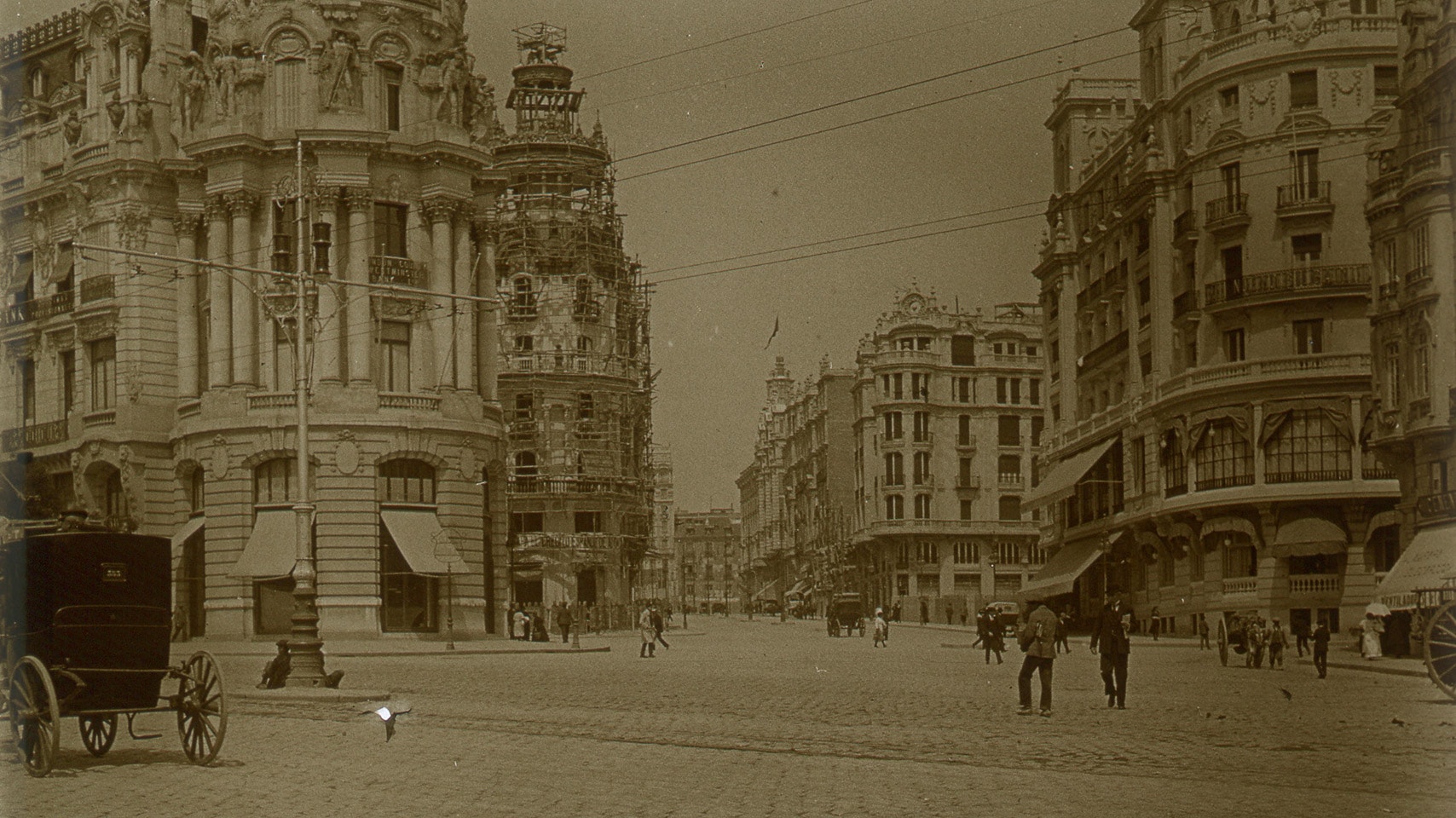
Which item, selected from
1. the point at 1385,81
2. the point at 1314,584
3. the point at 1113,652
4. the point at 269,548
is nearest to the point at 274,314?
the point at 269,548

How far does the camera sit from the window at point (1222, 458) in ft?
176

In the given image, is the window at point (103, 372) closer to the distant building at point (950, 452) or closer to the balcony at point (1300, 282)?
the balcony at point (1300, 282)

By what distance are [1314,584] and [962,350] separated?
61.2 m

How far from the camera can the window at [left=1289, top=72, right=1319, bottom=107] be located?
52.3m

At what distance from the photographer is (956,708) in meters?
25.2

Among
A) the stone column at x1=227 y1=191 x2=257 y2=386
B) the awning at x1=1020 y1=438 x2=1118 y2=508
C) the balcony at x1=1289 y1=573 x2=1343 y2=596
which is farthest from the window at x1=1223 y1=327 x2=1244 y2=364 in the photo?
the stone column at x1=227 y1=191 x2=257 y2=386

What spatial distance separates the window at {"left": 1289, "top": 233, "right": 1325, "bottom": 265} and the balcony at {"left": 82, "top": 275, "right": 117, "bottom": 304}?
126 ft

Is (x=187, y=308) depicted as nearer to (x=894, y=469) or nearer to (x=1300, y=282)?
(x=1300, y=282)

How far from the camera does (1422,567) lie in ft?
121

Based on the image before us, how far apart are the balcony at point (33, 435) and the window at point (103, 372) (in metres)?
1.57

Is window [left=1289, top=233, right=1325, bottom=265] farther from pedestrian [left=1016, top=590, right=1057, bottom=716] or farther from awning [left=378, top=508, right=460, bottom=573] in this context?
pedestrian [left=1016, top=590, right=1057, bottom=716]

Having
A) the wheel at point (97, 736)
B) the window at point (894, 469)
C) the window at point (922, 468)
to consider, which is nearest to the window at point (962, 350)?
the window at point (922, 468)

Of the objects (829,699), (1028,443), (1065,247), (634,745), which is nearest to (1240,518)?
(1065,247)

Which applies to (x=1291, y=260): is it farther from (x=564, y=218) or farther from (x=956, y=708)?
(x=564, y=218)
